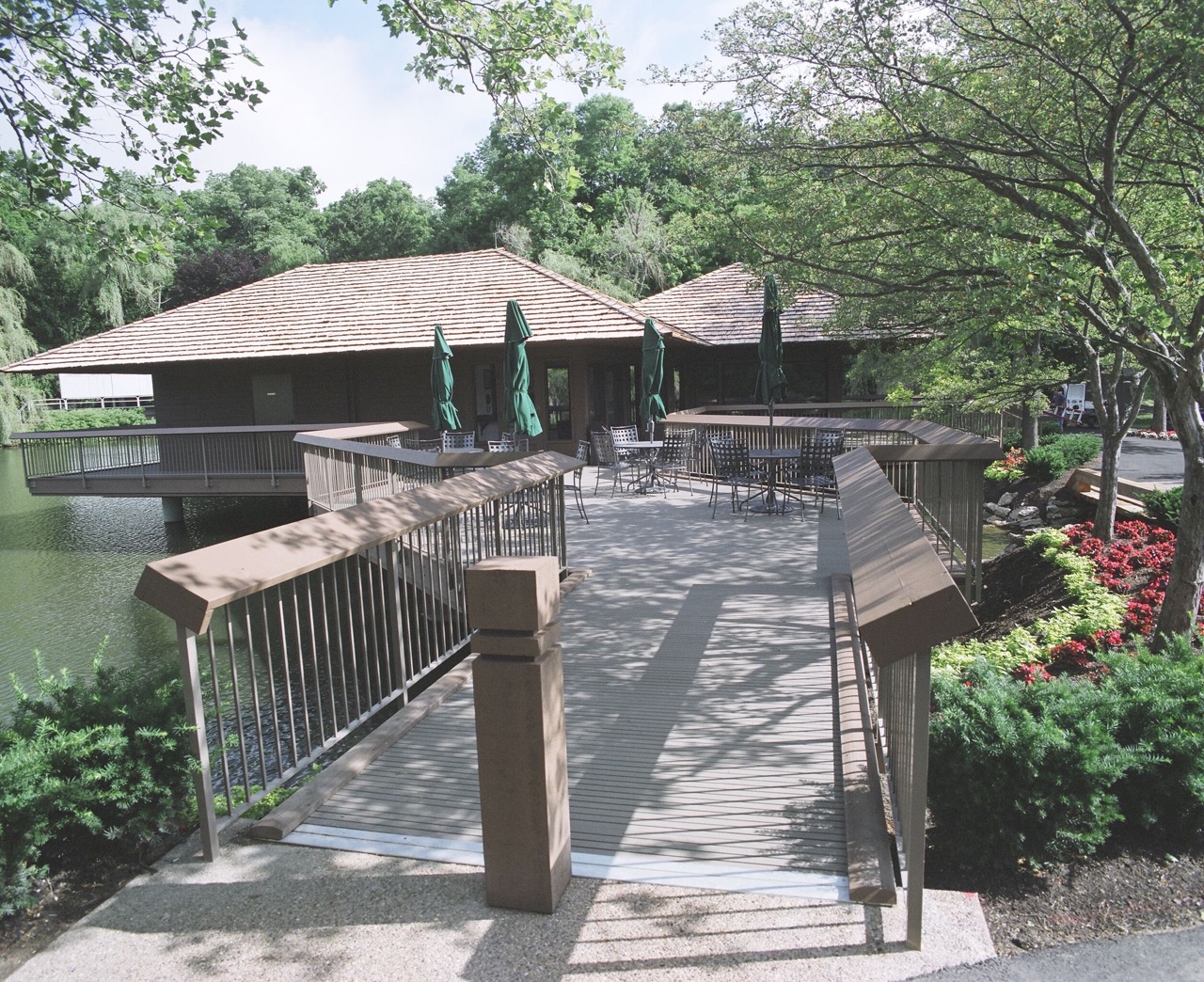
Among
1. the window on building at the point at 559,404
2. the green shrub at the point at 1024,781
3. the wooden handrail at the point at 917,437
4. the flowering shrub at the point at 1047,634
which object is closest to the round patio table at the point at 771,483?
the wooden handrail at the point at 917,437

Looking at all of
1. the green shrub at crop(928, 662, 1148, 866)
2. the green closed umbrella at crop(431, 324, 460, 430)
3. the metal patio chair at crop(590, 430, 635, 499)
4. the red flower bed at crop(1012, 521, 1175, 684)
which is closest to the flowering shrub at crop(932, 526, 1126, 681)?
the red flower bed at crop(1012, 521, 1175, 684)

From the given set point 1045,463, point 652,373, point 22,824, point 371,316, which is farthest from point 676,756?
point 371,316

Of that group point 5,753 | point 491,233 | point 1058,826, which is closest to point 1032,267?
point 1058,826

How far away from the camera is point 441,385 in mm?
18281

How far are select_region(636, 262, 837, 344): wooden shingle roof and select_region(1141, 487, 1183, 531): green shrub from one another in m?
11.7

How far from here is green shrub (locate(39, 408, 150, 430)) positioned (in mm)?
45781

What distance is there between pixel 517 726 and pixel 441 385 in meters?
15.7

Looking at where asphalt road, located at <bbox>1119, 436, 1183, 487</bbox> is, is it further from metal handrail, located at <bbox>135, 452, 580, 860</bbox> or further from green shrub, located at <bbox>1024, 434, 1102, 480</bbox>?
metal handrail, located at <bbox>135, 452, 580, 860</bbox>

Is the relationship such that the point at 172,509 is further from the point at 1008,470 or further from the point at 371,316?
the point at 1008,470

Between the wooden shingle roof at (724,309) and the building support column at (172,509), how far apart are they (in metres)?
12.7

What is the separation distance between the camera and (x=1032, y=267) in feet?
19.6

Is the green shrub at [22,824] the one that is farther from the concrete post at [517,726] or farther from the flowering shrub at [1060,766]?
the flowering shrub at [1060,766]

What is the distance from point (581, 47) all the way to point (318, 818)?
665 centimetres

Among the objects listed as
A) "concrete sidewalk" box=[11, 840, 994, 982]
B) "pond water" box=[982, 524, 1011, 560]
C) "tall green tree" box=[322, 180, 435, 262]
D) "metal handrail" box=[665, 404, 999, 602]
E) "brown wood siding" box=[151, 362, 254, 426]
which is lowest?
"pond water" box=[982, 524, 1011, 560]
